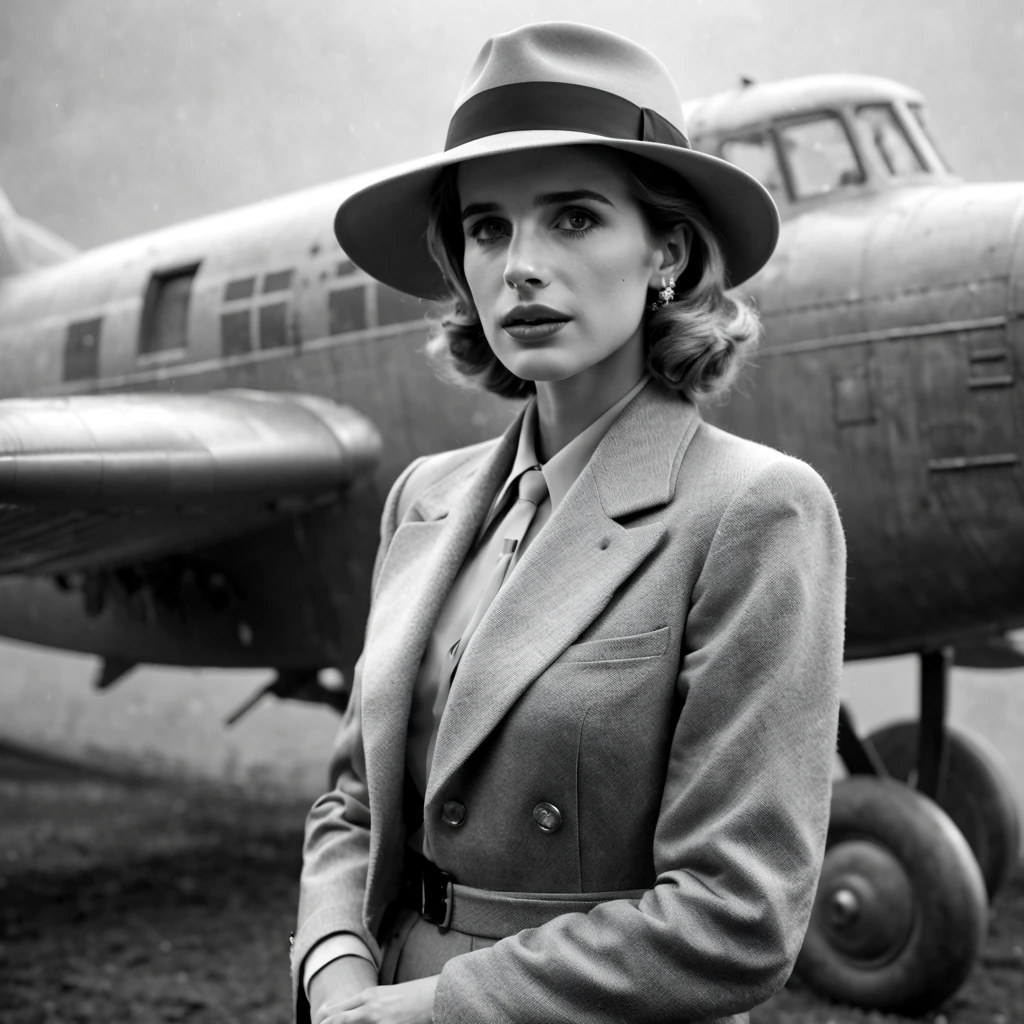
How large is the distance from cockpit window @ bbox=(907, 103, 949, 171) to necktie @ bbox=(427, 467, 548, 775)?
9.54 ft

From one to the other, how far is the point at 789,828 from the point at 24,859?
5678 millimetres

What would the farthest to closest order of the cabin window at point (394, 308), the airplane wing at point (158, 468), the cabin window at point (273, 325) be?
1. the cabin window at point (273, 325)
2. the cabin window at point (394, 308)
3. the airplane wing at point (158, 468)

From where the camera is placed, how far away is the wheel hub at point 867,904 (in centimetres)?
375

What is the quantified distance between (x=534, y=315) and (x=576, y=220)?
13cm

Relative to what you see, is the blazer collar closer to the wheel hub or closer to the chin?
the chin

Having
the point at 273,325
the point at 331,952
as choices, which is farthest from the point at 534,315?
the point at 273,325

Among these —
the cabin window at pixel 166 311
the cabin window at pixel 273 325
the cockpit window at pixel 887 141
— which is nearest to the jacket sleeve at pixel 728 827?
the cockpit window at pixel 887 141

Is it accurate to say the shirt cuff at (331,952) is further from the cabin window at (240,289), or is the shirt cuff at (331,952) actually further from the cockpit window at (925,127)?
the cabin window at (240,289)

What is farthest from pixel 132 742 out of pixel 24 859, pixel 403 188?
pixel 403 188

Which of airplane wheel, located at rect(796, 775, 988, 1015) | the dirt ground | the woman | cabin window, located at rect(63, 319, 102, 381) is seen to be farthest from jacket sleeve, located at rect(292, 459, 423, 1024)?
cabin window, located at rect(63, 319, 102, 381)

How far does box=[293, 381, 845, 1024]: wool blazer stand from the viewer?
46.9 inches

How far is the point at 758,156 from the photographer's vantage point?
A: 385cm

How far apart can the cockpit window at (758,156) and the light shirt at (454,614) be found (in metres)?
2.52

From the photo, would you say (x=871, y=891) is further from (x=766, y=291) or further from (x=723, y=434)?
(x=723, y=434)
